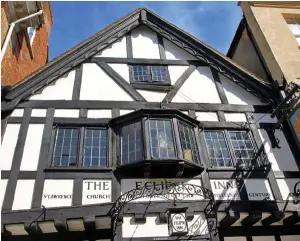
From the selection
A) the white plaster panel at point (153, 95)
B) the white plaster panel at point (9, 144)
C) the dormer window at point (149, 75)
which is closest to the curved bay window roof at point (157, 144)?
the white plaster panel at point (153, 95)

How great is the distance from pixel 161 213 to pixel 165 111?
2919 mm

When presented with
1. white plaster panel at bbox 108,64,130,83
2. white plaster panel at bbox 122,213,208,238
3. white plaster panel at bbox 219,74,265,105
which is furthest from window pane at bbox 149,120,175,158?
white plaster panel at bbox 219,74,265,105

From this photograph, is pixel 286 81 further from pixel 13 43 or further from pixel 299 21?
pixel 13 43

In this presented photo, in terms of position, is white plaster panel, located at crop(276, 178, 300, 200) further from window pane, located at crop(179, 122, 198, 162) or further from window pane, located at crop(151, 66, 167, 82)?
window pane, located at crop(151, 66, 167, 82)

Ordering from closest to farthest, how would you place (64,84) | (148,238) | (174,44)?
1. (148,238)
2. (64,84)
3. (174,44)

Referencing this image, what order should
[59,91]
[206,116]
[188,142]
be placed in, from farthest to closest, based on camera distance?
[206,116]
[59,91]
[188,142]

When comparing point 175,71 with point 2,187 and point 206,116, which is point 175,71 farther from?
point 2,187

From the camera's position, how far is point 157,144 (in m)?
8.04

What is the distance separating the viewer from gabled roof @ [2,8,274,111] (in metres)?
9.07

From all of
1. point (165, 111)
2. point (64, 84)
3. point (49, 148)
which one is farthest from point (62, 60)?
point (165, 111)

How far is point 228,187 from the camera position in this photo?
7941mm

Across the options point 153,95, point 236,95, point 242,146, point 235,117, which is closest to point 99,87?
point 153,95

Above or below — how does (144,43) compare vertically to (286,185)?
above

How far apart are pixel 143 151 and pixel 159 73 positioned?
3.49 meters
